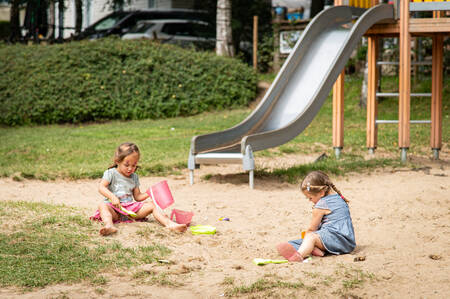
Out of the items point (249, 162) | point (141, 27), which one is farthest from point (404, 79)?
point (141, 27)

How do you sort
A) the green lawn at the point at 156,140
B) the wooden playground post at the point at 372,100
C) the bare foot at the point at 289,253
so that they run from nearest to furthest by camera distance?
1. the bare foot at the point at 289,253
2. the green lawn at the point at 156,140
3. the wooden playground post at the point at 372,100

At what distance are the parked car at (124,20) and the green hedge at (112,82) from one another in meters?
3.13

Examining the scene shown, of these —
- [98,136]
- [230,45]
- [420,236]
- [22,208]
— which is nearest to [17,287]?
[22,208]

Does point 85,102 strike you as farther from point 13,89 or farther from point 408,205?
point 408,205

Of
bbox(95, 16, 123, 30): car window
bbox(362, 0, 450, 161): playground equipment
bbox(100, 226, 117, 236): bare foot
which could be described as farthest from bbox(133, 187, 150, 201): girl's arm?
bbox(95, 16, 123, 30): car window

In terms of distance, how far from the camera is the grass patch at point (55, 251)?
4.35 meters

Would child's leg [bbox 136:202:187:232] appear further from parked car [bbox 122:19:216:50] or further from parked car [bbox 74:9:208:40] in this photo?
parked car [bbox 74:9:208:40]

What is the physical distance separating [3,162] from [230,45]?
32.9 ft

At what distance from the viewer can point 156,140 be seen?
1241cm

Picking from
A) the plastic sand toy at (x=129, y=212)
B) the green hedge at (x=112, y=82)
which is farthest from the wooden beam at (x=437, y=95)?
the green hedge at (x=112, y=82)

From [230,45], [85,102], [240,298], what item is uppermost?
[230,45]

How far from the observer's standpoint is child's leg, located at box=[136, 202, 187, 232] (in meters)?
5.70

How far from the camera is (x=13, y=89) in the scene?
16.0 m

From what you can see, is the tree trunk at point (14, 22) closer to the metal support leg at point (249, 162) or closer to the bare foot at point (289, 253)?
the metal support leg at point (249, 162)
